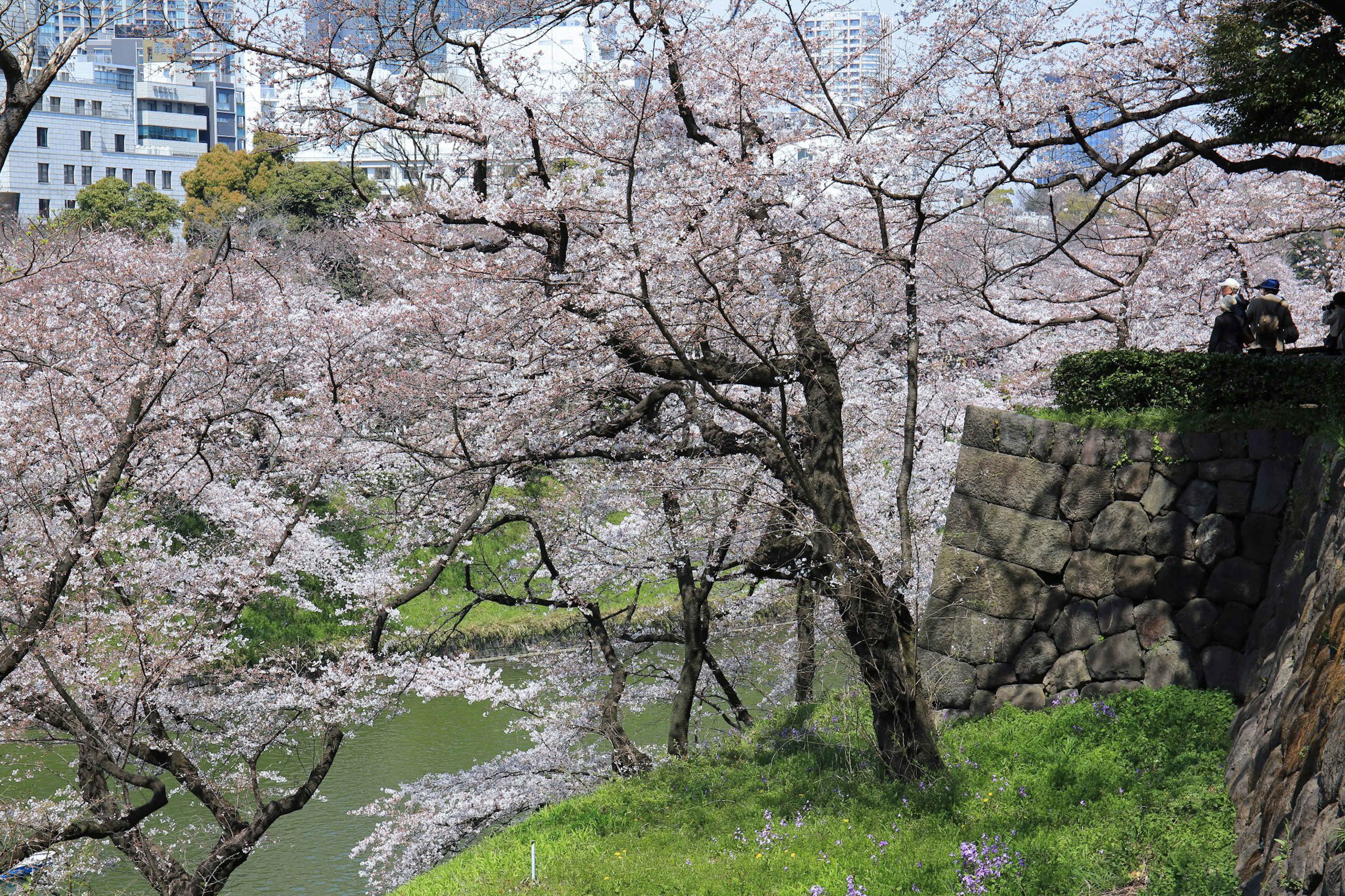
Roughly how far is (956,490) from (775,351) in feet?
5.63

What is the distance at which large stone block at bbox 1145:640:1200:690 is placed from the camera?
6.54 metres

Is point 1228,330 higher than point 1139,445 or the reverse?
higher

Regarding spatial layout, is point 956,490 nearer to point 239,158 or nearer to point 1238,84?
point 1238,84

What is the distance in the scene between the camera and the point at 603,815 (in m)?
7.39

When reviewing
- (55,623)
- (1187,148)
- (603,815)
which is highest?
(1187,148)

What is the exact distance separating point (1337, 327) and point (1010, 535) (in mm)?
3041

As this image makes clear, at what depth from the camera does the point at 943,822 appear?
5.71 metres

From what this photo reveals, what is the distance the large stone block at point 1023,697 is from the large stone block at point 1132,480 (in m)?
1.49

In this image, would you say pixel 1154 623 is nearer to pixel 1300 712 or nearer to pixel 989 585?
pixel 989 585

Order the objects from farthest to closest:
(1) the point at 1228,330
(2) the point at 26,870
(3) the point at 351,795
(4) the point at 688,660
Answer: (3) the point at 351,795, (4) the point at 688,660, (2) the point at 26,870, (1) the point at 1228,330

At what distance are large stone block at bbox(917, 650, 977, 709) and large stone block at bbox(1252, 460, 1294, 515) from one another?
7.17 ft

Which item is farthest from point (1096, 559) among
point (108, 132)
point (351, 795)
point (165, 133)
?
point (165, 133)

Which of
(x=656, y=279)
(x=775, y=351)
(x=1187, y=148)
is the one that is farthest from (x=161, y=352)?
(x=1187, y=148)

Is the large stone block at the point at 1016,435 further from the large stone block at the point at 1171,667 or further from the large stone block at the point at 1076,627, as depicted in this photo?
the large stone block at the point at 1171,667
